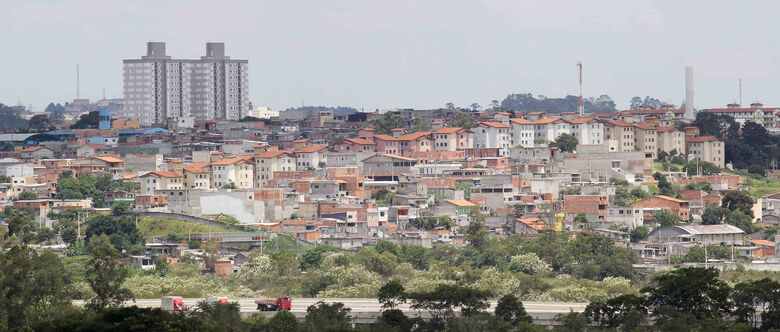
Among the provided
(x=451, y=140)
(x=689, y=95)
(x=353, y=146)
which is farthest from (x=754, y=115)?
(x=353, y=146)

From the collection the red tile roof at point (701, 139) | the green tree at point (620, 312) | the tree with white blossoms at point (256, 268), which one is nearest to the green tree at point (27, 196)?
the tree with white blossoms at point (256, 268)

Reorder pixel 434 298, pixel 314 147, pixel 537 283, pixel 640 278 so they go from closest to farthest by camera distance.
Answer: pixel 434 298
pixel 537 283
pixel 640 278
pixel 314 147

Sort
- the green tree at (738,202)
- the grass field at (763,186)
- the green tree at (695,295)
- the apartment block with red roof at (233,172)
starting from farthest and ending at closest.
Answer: the grass field at (763,186) → the apartment block with red roof at (233,172) → the green tree at (738,202) → the green tree at (695,295)

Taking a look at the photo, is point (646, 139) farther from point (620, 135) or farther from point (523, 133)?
point (523, 133)

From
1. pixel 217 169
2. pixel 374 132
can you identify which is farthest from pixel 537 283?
pixel 374 132

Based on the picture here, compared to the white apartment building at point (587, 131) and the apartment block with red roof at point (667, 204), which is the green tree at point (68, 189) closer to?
the apartment block with red roof at point (667, 204)

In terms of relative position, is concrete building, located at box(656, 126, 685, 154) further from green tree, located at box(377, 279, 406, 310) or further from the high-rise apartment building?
green tree, located at box(377, 279, 406, 310)

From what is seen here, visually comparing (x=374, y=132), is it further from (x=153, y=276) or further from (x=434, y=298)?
(x=434, y=298)
